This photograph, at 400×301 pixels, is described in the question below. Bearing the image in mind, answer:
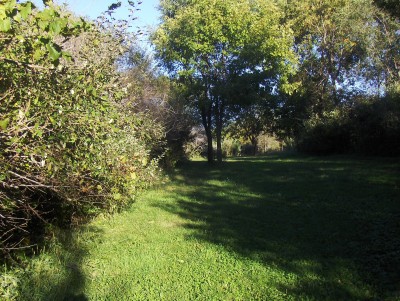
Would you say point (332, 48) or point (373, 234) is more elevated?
point (332, 48)

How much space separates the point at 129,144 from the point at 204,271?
11.6ft

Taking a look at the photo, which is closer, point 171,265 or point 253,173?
point 171,265

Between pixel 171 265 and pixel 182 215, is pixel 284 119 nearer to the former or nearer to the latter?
pixel 182 215

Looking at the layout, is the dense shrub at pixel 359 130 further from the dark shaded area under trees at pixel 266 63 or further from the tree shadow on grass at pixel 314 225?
the tree shadow on grass at pixel 314 225

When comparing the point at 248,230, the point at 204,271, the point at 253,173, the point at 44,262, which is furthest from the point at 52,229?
the point at 253,173

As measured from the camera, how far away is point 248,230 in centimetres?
761

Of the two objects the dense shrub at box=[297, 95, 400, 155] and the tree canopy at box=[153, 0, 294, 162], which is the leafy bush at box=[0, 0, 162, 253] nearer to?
the tree canopy at box=[153, 0, 294, 162]

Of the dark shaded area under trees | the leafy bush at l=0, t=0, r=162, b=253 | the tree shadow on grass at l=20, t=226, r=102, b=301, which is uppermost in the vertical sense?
the dark shaded area under trees

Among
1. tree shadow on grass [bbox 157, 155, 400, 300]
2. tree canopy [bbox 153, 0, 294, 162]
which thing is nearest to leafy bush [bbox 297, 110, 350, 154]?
tree canopy [bbox 153, 0, 294, 162]

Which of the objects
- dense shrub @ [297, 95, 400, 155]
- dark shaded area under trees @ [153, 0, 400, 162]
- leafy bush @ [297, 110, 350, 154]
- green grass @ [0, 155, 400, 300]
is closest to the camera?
green grass @ [0, 155, 400, 300]

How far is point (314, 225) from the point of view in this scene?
25.1 ft

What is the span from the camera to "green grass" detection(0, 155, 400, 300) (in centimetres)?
501

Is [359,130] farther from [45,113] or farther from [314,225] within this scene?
[45,113]

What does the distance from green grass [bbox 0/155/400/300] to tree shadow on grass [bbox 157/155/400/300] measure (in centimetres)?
2
